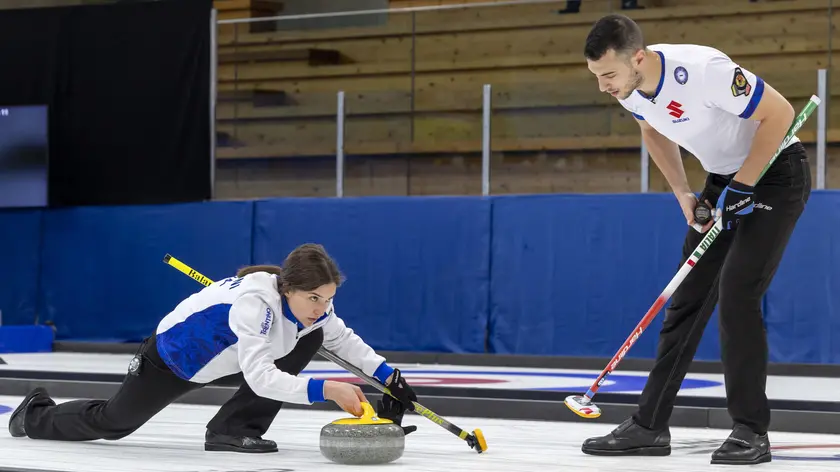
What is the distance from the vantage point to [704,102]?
10.4 ft

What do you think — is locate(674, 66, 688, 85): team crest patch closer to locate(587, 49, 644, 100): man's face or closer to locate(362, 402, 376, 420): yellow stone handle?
locate(587, 49, 644, 100): man's face

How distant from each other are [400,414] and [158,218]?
20.1 ft

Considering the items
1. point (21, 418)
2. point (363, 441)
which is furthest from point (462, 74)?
point (363, 441)

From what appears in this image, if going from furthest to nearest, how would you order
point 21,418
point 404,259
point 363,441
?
point 404,259 < point 21,418 < point 363,441

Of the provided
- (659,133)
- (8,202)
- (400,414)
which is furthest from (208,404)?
(8,202)

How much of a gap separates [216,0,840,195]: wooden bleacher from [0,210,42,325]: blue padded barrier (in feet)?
5.65

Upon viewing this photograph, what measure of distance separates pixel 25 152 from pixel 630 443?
685cm

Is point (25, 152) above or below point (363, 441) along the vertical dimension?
above

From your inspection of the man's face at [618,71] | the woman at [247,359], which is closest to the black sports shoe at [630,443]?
the woman at [247,359]

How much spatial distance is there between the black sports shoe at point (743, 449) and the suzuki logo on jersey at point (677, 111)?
0.78 meters

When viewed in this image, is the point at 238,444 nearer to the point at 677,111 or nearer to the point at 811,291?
the point at 677,111

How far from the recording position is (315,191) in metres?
8.59

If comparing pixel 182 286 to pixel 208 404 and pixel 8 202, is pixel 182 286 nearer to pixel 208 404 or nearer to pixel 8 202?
pixel 8 202

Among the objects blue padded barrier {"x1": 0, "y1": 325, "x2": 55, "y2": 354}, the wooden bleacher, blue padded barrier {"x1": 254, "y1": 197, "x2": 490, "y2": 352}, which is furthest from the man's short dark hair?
blue padded barrier {"x1": 0, "y1": 325, "x2": 55, "y2": 354}
